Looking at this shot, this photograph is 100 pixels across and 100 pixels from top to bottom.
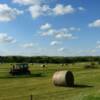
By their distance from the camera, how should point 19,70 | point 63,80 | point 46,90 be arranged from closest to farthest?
point 46,90
point 63,80
point 19,70

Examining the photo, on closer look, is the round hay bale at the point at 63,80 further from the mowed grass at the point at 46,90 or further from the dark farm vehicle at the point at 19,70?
the dark farm vehicle at the point at 19,70

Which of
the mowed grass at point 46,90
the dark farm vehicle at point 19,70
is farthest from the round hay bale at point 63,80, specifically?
the dark farm vehicle at point 19,70

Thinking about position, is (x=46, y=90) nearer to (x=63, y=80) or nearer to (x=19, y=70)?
(x=63, y=80)

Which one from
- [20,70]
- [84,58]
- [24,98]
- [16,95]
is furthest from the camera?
[84,58]

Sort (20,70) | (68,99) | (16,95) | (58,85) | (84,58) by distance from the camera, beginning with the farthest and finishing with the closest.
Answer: (84,58), (20,70), (58,85), (16,95), (68,99)

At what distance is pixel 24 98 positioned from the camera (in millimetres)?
20641

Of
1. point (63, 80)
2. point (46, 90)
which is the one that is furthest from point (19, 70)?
point (46, 90)

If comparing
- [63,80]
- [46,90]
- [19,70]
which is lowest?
[46,90]

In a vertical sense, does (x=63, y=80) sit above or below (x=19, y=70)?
below

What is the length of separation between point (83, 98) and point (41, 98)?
11.6ft

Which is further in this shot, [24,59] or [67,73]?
[24,59]

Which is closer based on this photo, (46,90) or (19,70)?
(46,90)

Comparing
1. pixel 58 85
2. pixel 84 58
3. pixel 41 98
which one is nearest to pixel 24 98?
pixel 41 98

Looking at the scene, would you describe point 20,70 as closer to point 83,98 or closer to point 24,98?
point 24,98
